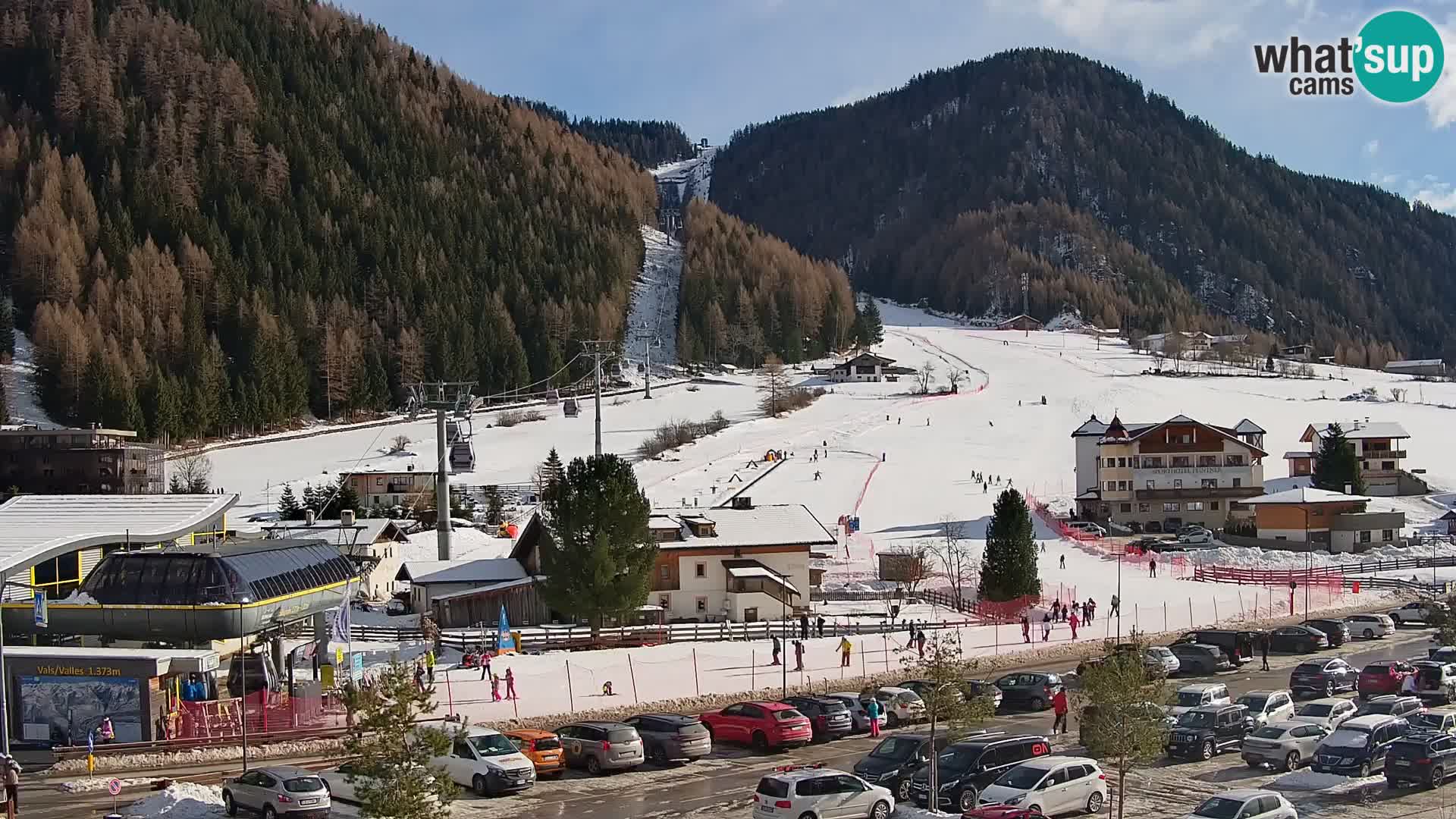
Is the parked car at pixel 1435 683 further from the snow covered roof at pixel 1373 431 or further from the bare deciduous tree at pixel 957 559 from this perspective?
the snow covered roof at pixel 1373 431

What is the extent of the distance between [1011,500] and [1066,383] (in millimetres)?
95037

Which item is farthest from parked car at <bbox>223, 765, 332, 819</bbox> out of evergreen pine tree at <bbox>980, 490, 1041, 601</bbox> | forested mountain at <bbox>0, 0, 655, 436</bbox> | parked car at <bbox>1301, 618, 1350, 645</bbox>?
forested mountain at <bbox>0, 0, 655, 436</bbox>

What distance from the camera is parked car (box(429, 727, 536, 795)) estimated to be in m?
23.5

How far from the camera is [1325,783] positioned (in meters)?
22.8

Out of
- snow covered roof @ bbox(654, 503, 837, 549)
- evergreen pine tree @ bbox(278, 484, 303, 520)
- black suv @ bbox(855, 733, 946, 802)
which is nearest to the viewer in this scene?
black suv @ bbox(855, 733, 946, 802)

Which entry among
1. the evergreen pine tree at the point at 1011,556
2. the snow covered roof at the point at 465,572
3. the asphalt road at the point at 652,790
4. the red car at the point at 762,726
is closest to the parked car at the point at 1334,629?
the evergreen pine tree at the point at 1011,556

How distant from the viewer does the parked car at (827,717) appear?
28391mm

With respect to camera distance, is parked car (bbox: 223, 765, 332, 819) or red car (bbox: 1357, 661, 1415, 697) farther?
red car (bbox: 1357, 661, 1415, 697)

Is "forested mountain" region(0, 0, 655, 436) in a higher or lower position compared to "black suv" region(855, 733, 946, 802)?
higher

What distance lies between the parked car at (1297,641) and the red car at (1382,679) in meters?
7.91

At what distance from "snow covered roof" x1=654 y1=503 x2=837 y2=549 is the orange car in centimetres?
2142

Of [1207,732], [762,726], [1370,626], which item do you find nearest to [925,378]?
[1370,626]

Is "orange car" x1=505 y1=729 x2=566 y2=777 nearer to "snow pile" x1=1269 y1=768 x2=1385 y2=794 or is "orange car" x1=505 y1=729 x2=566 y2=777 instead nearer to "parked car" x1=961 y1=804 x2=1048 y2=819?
"parked car" x1=961 y1=804 x2=1048 y2=819

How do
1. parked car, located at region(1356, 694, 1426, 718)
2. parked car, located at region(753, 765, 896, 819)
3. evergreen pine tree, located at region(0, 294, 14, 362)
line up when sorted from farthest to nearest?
evergreen pine tree, located at region(0, 294, 14, 362)
parked car, located at region(1356, 694, 1426, 718)
parked car, located at region(753, 765, 896, 819)
